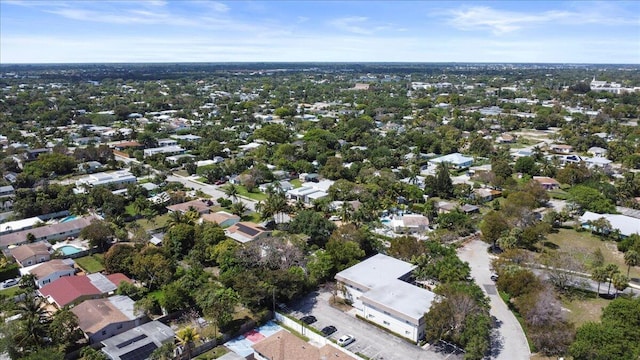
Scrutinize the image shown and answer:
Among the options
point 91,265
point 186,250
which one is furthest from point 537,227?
point 91,265

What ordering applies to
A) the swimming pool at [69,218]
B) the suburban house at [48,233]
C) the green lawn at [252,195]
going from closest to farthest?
the suburban house at [48,233] < the swimming pool at [69,218] < the green lawn at [252,195]

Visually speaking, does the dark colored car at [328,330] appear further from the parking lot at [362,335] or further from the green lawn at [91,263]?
the green lawn at [91,263]

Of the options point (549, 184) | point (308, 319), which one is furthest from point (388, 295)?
point (549, 184)

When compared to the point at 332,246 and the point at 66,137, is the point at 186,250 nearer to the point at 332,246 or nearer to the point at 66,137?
the point at 332,246

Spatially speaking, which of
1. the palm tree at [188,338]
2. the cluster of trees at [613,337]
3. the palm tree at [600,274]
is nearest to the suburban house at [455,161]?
the palm tree at [600,274]

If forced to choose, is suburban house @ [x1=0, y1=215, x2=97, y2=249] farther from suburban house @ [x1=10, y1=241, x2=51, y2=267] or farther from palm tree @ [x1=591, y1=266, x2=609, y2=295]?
palm tree @ [x1=591, y1=266, x2=609, y2=295]

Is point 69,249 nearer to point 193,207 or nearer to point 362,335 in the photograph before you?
point 193,207

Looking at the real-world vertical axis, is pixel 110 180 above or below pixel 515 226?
above

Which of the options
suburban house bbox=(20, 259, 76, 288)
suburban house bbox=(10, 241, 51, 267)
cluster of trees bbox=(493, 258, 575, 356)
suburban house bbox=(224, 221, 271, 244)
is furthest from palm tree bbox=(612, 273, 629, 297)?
suburban house bbox=(10, 241, 51, 267)
